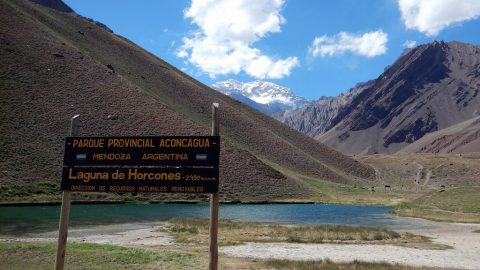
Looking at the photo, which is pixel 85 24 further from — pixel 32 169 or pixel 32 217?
pixel 32 217

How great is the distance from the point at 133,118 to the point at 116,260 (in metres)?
92.8

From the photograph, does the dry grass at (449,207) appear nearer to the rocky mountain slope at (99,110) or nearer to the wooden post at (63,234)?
the rocky mountain slope at (99,110)

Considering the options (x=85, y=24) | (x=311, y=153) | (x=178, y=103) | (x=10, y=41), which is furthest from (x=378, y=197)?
(x=85, y=24)

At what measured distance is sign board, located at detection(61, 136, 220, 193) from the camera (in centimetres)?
1407

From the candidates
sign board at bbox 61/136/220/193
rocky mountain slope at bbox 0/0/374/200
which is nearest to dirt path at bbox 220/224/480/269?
sign board at bbox 61/136/220/193

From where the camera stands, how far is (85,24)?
177 meters

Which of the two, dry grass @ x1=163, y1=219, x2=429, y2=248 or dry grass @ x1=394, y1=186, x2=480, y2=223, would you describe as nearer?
dry grass @ x1=163, y1=219, x2=429, y2=248

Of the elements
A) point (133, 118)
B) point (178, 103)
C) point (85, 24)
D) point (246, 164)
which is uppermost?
point (85, 24)

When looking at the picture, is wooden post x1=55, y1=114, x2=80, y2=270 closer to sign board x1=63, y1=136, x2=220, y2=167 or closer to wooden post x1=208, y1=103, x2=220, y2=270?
sign board x1=63, y1=136, x2=220, y2=167

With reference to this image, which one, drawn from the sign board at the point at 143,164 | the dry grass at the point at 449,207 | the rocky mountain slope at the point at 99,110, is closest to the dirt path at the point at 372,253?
the sign board at the point at 143,164

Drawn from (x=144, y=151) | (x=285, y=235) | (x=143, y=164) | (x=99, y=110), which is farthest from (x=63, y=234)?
(x=99, y=110)

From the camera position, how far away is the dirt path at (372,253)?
2517 cm

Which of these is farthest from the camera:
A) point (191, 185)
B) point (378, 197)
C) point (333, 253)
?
point (378, 197)

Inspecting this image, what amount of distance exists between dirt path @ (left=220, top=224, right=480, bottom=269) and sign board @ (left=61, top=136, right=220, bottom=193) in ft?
41.7
